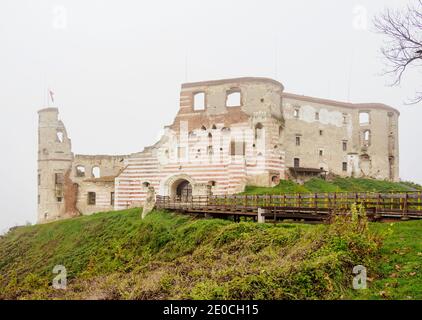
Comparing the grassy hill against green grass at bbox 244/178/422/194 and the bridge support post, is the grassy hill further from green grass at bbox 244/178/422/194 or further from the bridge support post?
green grass at bbox 244/178/422/194

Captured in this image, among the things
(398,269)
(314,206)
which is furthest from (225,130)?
(398,269)

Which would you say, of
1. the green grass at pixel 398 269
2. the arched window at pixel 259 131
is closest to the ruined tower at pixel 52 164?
the arched window at pixel 259 131

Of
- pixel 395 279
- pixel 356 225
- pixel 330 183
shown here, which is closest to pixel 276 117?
pixel 330 183

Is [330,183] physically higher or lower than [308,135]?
lower

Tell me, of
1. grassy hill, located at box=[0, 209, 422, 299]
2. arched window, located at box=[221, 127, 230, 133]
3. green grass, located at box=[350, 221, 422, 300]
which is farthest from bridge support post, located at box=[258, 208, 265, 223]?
arched window, located at box=[221, 127, 230, 133]

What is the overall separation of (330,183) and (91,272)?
23.3 meters

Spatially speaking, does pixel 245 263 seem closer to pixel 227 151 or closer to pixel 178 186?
pixel 227 151

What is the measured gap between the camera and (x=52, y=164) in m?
41.6

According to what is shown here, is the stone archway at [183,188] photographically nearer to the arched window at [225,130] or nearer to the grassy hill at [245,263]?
the arched window at [225,130]

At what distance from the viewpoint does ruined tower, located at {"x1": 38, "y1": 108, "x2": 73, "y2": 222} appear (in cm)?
4138

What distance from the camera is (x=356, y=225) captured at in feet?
44.8

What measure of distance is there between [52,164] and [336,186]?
978 inches

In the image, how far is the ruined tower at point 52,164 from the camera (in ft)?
136
